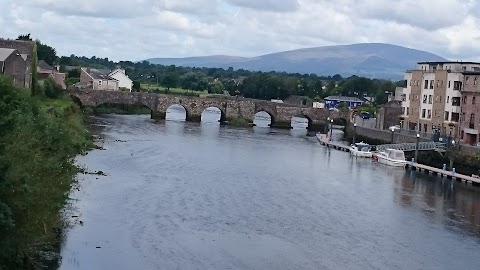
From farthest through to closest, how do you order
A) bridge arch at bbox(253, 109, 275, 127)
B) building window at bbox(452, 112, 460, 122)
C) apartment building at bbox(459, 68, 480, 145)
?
1. bridge arch at bbox(253, 109, 275, 127)
2. building window at bbox(452, 112, 460, 122)
3. apartment building at bbox(459, 68, 480, 145)

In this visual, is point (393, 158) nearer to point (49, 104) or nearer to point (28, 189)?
A: point (49, 104)

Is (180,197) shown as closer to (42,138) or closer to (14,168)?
(42,138)

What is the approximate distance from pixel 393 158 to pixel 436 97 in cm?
1228

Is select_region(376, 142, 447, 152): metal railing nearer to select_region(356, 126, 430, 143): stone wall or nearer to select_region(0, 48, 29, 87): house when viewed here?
select_region(356, 126, 430, 143): stone wall

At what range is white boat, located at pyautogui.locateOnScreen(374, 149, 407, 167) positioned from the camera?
2160 inches

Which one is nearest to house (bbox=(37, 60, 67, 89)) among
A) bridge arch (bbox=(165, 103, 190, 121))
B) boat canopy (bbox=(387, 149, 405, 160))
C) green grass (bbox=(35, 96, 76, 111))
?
green grass (bbox=(35, 96, 76, 111))

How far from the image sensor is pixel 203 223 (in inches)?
1189

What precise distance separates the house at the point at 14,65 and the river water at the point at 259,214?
7.18m

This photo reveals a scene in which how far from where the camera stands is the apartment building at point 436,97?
203ft

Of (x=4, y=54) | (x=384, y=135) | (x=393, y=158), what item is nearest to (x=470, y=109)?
(x=393, y=158)

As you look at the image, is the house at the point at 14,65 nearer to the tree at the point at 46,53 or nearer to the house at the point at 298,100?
the tree at the point at 46,53

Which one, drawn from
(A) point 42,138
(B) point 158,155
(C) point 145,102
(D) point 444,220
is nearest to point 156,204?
(A) point 42,138

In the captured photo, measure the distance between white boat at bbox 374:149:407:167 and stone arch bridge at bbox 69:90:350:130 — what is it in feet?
104

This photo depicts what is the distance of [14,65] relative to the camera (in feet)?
163
